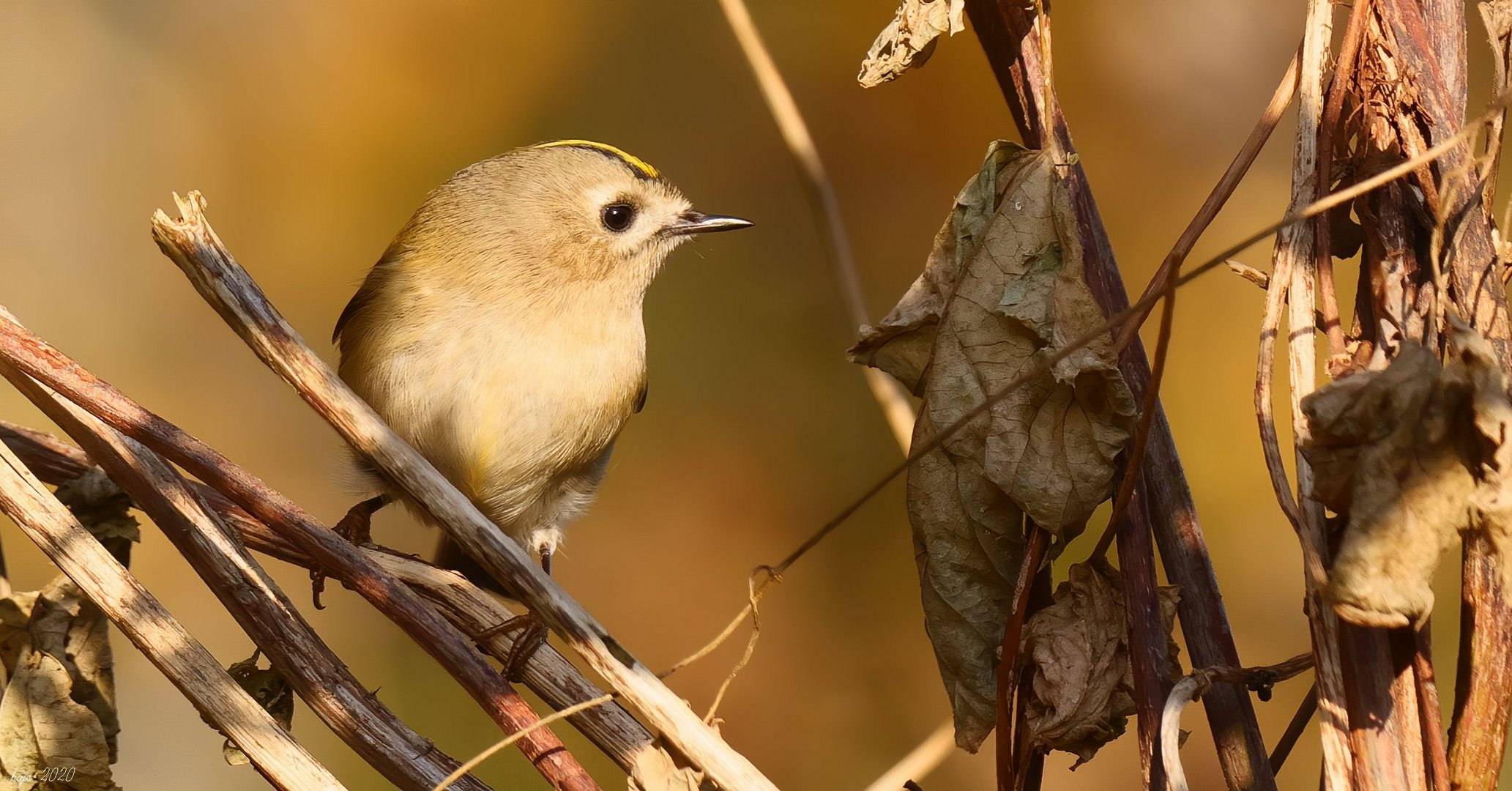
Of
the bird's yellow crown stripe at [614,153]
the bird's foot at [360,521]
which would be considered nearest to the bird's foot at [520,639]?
the bird's foot at [360,521]

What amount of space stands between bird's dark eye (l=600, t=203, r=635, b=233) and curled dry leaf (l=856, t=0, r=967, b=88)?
103cm

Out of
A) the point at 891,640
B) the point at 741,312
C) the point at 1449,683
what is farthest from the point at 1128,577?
the point at 741,312

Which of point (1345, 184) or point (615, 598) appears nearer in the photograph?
point (1345, 184)

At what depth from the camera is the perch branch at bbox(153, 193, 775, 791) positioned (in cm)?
103

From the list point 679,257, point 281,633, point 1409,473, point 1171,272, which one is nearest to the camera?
point 1409,473

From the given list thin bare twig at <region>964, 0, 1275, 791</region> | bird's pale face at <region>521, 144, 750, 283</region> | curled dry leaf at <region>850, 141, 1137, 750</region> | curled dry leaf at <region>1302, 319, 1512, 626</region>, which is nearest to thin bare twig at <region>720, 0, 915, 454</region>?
curled dry leaf at <region>850, 141, 1137, 750</region>

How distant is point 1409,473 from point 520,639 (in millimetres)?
836

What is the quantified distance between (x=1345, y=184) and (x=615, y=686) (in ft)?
2.60

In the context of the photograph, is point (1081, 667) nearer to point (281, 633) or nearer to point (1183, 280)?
point (1183, 280)

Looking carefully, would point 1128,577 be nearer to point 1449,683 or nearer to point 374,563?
point 374,563

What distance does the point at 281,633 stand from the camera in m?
1.07

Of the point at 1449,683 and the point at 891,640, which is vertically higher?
the point at 891,640

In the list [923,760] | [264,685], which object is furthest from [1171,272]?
[264,685]

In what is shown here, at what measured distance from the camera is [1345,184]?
40.7 inches
